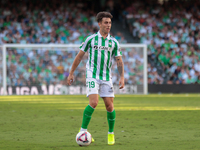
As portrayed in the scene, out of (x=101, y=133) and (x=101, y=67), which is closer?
(x=101, y=67)

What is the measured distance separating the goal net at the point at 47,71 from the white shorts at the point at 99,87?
16.0m

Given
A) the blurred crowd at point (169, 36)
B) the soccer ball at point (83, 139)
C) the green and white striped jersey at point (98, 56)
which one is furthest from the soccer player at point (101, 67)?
the blurred crowd at point (169, 36)

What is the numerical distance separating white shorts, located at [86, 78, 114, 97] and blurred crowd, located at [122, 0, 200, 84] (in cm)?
1746

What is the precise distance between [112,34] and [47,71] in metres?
6.59

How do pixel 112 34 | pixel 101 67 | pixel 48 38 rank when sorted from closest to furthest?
1. pixel 101 67
2. pixel 48 38
3. pixel 112 34

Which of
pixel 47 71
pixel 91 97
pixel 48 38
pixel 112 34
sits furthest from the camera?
pixel 112 34

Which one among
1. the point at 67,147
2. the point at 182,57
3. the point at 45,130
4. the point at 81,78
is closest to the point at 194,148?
the point at 67,147

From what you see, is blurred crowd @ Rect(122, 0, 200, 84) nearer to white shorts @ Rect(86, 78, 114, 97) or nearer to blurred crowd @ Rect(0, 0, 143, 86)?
blurred crowd @ Rect(0, 0, 143, 86)

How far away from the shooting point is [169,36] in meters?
26.8

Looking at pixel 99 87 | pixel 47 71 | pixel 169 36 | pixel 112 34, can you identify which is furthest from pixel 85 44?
pixel 112 34

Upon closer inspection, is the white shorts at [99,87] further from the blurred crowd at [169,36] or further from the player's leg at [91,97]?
the blurred crowd at [169,36]

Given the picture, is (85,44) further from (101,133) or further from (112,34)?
(112,34)

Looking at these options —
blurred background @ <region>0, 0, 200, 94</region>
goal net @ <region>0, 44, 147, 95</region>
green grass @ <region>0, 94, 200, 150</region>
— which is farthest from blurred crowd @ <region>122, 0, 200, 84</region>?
green grass @ <region>0, 94, 200, 150</region>

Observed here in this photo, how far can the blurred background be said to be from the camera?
2272 centimetres
